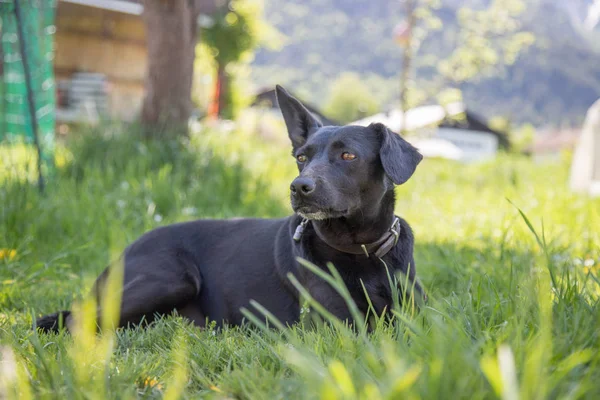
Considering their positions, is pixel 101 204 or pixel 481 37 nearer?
pixel 101 204

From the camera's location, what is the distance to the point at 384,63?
108562 millimetres

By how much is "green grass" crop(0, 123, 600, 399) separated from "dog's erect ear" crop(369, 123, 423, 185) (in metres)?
0.61

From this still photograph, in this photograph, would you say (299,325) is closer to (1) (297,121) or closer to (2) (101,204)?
(1) (297,121)

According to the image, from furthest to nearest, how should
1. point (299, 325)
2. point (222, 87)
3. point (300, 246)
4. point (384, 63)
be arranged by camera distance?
point (384, 63) < point (222, 87) < point (300, 246) < point (299, 325)

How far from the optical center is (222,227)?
355 cm

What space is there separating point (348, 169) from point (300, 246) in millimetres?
457

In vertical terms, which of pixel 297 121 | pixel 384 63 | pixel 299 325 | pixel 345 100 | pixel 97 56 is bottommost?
pixel 299 325

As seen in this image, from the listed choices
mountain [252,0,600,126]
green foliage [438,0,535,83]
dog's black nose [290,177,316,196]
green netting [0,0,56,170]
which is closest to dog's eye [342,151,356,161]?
dog's black nose [290,177,316,196]

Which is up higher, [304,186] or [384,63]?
[384,63]

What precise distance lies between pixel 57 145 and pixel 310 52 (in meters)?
111

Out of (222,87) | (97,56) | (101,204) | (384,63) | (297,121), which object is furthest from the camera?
(384,63)

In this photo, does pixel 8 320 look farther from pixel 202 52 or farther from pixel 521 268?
pixel 202 52

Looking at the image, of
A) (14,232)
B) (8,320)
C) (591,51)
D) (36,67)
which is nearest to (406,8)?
(36,67)

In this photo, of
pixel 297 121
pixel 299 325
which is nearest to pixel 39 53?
pixel 297 121
